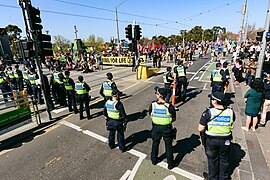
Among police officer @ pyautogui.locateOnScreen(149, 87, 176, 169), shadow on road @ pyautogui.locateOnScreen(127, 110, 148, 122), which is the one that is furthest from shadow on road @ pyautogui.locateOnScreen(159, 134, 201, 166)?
shadow on road @ pyautogui.locateOnScreen(127, 110, 148, 122)

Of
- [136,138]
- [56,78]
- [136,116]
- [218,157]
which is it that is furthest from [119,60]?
[218,157]

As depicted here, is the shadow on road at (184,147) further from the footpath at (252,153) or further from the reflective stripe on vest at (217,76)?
the reflective stripe on vest at (217,76)

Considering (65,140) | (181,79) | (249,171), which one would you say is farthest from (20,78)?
(249,171)

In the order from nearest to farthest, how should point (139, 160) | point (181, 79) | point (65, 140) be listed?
point (139, 160) < point (65, 140) < point (181, 79)

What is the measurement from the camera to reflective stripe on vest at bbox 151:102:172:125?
11.7 ft

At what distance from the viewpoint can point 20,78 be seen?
1034cm

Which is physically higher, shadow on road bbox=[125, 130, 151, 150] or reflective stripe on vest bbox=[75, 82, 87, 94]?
reflective stripe on vest bbox=[75, 82, 87, 94]

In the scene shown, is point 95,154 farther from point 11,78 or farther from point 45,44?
point 11,78

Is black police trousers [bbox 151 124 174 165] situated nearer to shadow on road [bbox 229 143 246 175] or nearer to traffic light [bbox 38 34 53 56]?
shadow on road [bbox 229 143 246 175]

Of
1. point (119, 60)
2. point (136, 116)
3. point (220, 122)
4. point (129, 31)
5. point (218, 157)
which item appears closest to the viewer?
point (220, 122)

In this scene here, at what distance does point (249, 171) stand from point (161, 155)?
198 centimetres

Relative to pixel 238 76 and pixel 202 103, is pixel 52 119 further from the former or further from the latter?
pixel 238 76

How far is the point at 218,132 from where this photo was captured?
3176 mm

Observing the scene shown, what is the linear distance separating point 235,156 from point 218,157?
1359mm
